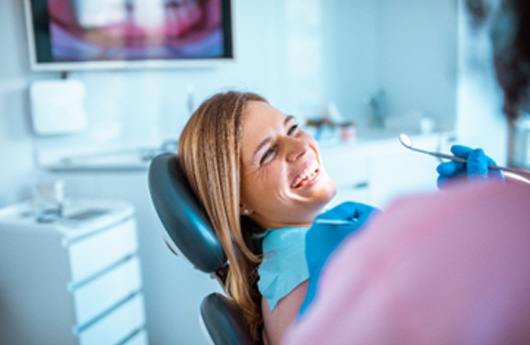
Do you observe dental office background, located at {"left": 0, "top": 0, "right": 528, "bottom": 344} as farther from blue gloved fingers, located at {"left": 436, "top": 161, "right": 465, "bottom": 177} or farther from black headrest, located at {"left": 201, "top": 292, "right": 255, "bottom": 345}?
black headrest, located at {"left": 201, "top": 292, "right": 255, "bottom": 345}

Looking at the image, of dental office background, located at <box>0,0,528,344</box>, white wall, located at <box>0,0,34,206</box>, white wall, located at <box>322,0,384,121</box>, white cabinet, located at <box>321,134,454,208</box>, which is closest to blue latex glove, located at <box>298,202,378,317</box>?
dental office background, located at <box>0,0,528,344</box>

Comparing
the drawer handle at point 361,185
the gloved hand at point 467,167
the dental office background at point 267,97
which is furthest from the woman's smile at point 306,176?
the drawer handle at point 361,185

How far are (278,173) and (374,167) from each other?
1.44 meters

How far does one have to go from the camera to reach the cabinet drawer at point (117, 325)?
64.3 inches

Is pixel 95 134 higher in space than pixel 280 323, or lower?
higher

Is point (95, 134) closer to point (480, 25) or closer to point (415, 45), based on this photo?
point (415, 45)

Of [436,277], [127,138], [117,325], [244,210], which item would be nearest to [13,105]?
[127,138]

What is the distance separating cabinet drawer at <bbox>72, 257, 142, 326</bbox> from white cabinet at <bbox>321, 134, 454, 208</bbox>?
91cm

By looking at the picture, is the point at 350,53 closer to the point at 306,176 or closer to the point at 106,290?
the point at 106,290

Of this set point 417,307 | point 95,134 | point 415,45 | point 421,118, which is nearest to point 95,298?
point 95,134

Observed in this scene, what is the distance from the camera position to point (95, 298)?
1.64 m

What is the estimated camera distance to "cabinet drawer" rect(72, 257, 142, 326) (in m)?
1.59

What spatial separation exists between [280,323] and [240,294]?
0.49 feet

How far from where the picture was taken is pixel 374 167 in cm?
236
